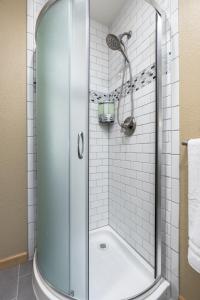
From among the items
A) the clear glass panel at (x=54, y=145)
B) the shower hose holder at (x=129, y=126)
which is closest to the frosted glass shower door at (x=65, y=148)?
the clear glass panel at (x=54, y=145)

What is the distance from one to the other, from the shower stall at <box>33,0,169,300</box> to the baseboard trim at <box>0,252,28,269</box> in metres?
0.22

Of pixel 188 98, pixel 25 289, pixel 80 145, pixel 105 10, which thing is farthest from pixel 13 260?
pixel 105 10

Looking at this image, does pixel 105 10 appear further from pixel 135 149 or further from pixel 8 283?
pixel 8 283

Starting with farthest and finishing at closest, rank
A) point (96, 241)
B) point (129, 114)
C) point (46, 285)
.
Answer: point (96, 241) → point (129, 114) → point (46, 285)

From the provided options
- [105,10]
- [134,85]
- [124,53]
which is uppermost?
[105,10]

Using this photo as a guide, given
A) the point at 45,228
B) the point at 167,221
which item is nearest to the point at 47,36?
the point at 45,228

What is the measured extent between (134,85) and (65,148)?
2.94 feet

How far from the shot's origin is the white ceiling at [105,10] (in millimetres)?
1498

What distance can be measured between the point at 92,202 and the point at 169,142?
1.06 meters

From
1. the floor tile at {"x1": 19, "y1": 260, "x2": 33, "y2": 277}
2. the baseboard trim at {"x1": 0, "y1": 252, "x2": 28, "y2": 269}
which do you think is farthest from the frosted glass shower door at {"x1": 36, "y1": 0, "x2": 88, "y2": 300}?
the baseboard trim at {"x1": 0, "y1": 252, "x2": 28, "y2": 269}

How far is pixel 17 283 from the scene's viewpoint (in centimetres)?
118

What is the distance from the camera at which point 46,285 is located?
1.03 m

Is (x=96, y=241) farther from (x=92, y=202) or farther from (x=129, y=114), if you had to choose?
(x=129, y=114)

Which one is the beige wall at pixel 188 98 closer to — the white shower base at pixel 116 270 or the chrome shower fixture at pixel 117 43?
the white shower base at pixel 116 270
